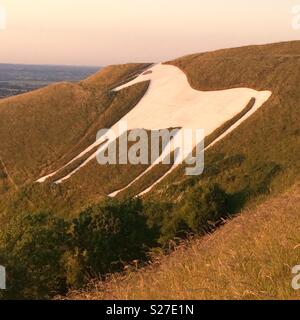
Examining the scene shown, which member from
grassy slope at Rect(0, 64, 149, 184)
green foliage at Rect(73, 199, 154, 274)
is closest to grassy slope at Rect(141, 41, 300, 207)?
green foliage at Rect(73, 199, 154, 274)

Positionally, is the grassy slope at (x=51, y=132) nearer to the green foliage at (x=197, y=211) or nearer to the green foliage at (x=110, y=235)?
the green foliage at (x=197, y=211)

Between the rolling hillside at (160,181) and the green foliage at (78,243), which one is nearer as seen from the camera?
the rolling hillside at (160,181)

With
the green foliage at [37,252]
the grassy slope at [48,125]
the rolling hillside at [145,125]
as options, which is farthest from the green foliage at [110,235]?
the grassy slope at [48,125]

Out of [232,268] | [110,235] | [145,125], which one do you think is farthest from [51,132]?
[232,268]

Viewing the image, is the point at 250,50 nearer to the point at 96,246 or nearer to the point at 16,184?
the point at 16,184

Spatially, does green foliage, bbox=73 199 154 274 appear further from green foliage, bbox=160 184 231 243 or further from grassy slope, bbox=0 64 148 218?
grassy slope, bbox=0 64 148 218

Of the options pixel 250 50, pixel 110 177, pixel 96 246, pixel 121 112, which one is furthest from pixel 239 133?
pixel 250 50
